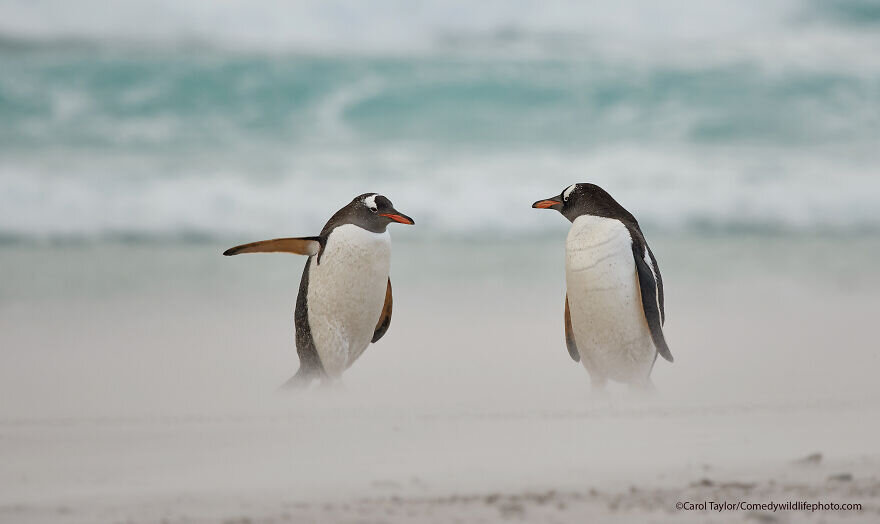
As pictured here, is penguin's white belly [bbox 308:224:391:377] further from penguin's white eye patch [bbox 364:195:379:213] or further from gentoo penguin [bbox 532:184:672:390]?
gentoo penguin [bbox 532:184:672:390]

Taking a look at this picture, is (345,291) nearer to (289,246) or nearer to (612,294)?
(289,246)

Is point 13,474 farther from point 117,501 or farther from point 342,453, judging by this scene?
point 342,453

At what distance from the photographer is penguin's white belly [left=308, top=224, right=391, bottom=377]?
3.61 metres

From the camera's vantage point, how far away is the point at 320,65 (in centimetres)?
1198

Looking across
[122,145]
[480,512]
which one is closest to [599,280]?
[480,512]

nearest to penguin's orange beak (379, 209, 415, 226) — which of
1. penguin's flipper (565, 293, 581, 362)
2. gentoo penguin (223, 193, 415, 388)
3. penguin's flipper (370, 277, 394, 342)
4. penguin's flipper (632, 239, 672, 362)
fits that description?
gentoo penguin (223, 193, 415, 388)

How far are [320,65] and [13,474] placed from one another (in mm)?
9922

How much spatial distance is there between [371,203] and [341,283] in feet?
1.03

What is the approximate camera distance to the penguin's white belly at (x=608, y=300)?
11.4ft

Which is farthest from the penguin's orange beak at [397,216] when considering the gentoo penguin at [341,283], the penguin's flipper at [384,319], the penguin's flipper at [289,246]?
the penguin's flipper at [384,319]

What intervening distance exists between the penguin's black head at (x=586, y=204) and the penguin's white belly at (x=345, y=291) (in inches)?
24.9

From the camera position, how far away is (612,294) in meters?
3.47

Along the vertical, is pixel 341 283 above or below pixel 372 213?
below

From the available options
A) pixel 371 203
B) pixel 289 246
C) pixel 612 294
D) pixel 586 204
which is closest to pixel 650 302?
pixel 612 294
